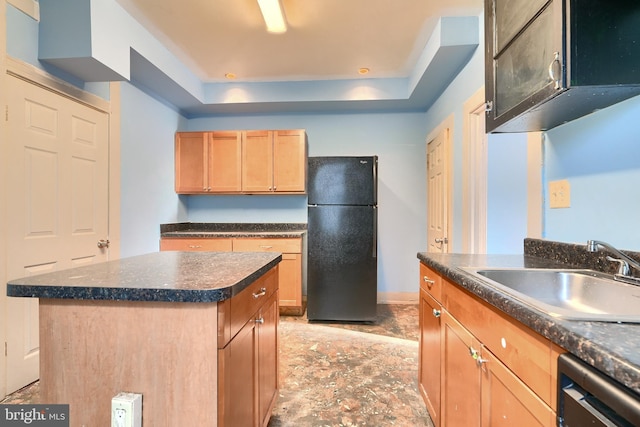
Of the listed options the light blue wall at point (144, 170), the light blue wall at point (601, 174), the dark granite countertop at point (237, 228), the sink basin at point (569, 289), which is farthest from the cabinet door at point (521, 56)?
the light blue wall at point (144, 170)

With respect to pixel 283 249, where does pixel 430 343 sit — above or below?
below

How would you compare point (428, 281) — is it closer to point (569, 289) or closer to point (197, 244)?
point (569, 289)

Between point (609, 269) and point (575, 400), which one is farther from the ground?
point (609, 269)

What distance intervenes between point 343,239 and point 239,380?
212 cm

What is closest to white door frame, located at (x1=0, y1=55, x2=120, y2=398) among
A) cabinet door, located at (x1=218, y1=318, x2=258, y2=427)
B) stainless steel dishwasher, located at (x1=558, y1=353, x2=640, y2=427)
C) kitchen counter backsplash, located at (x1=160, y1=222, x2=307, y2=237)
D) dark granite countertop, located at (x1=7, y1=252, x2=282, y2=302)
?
kitchen counter backsplash, located at (x1=160, y1=222, x2=307, y2=237)

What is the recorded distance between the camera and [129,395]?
0.90m

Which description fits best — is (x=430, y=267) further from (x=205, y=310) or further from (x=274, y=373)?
(x=205, y=310)

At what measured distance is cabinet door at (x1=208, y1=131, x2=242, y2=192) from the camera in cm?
352

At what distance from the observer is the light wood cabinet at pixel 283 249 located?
3234 millimetres

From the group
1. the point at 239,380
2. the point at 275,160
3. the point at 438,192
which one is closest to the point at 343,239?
the point at 438,192

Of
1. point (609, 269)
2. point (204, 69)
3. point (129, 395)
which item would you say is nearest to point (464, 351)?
point (609, 269)

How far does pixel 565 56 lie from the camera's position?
0.93 metres

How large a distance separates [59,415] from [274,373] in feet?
3.00

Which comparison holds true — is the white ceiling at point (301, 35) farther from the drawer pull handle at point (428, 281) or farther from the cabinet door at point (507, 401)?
the cabinet door at point (507, 401)
